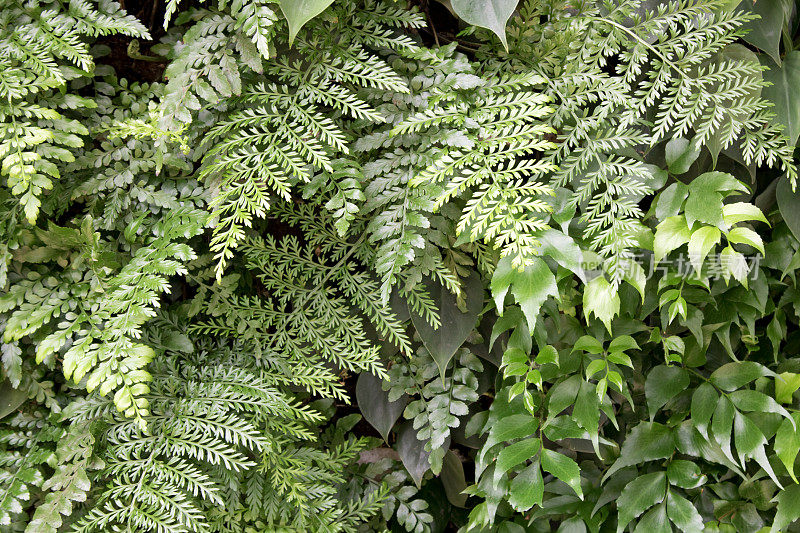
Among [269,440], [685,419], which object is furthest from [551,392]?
[269,440]

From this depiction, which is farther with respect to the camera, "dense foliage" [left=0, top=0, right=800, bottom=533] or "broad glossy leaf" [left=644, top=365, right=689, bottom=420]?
"broad glossy leaf" [left=644, top=365, right=689, bottom=420]

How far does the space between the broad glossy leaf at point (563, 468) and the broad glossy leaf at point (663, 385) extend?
0.17m

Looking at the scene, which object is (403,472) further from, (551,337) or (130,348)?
(130,348)

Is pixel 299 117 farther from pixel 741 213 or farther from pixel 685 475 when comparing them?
pixel 685 475

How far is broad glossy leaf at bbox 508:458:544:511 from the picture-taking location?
0.92 metres

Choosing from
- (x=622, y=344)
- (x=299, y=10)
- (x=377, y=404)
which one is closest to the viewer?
(x=299, y=10)

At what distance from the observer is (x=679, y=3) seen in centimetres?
88

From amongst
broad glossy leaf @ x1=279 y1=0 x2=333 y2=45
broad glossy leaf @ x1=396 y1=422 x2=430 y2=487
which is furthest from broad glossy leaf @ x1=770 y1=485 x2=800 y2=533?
broad glossy leaf @ x1=279 y1=0 x2=333 y2=45

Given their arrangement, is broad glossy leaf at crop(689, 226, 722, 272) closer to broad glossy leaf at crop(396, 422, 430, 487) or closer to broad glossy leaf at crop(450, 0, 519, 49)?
broad glossy leaf at crop(450, 0, 519, 49)

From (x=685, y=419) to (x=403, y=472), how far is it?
523 mm

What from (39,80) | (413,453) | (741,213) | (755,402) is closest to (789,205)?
(741,213)

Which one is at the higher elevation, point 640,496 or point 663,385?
point 663,385

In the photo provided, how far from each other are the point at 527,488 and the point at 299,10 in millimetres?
781

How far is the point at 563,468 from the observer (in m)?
0.92
